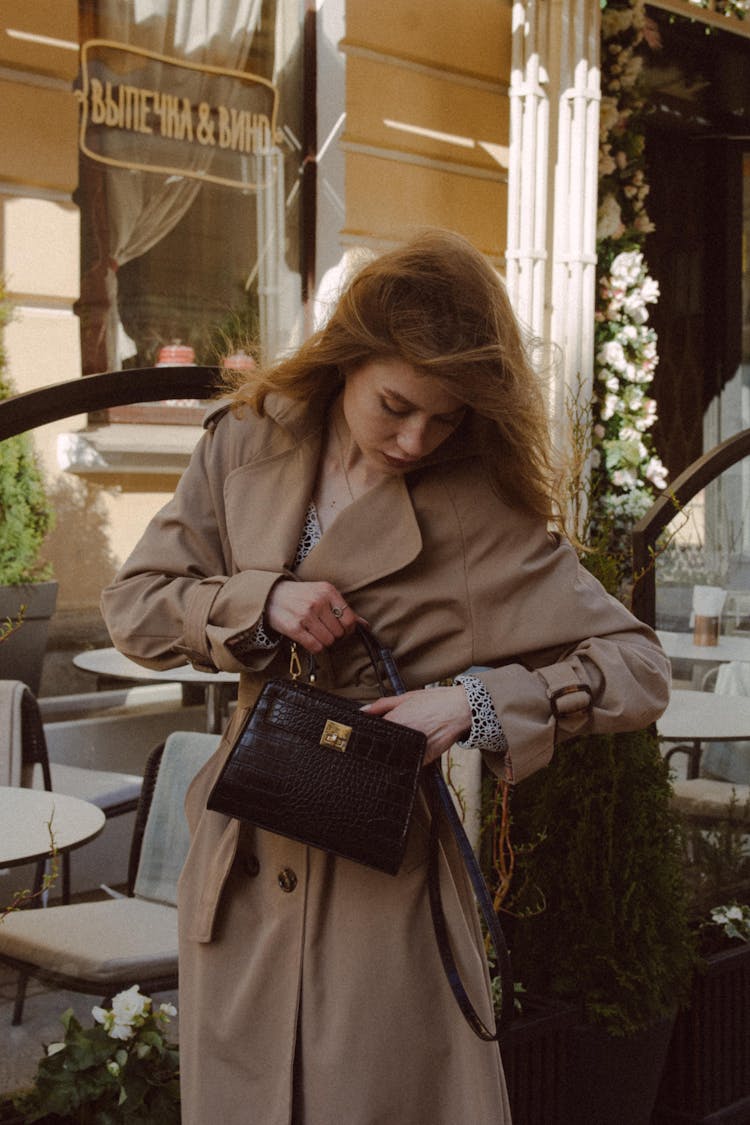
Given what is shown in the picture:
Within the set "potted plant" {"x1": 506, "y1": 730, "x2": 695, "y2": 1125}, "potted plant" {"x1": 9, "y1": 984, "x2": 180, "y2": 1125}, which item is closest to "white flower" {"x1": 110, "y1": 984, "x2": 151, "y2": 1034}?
"potted plant" {"x1": 9, "y1": 984, "x2": 180, "y2": 1125}

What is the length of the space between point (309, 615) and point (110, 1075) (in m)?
1.31

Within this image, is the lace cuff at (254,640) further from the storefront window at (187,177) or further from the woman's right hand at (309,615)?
the storefront window at (187,177)

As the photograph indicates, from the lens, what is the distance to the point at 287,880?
5.82 feet

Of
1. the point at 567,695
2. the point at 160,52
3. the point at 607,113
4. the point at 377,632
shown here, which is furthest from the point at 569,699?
the point at 607,113

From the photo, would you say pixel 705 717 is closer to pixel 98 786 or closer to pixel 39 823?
pixel 98 786

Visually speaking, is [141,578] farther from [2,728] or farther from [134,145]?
[134,145]

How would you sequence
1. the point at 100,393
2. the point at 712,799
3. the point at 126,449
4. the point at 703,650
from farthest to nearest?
the point at 126,449 → the point at 712,799 → the point at 703,650 → the point at 100,393

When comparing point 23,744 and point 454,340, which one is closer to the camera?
point 454,340

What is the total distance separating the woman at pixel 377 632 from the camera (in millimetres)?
1715

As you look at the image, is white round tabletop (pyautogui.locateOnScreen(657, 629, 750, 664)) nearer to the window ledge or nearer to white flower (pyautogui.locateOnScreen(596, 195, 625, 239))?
the window ledge

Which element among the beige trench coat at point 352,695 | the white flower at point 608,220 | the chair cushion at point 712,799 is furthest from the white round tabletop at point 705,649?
the white flower at point 608,220

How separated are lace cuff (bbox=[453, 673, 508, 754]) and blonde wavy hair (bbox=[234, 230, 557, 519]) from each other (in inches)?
11.0

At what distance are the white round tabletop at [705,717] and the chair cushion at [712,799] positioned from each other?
0.14 m

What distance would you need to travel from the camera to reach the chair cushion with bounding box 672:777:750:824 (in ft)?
13.5
